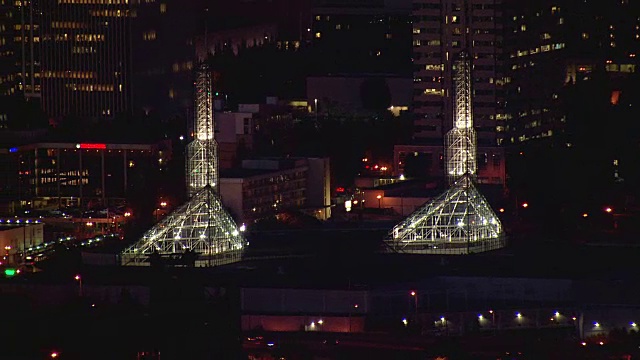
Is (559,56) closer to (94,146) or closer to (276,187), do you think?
(94,146)

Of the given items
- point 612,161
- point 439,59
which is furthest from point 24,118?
point 612,161

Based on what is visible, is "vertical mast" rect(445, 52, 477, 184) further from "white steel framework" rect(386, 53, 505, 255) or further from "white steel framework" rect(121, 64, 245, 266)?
"white steel framework" rect(121, 64, 245, 266)

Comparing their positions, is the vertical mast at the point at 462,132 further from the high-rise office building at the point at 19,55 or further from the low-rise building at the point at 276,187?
the high-rise office building at the point at 19,55

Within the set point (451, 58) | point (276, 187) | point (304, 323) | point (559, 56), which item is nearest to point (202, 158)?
point (304, 323)

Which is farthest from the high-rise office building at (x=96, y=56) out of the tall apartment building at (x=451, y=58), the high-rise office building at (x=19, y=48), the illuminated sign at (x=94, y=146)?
the tall apartment building at (x=451, y=58)

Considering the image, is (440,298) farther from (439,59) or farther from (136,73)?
(136,73)

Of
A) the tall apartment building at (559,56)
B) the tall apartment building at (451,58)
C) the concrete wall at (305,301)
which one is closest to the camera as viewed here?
the concrete wall at (305,301)

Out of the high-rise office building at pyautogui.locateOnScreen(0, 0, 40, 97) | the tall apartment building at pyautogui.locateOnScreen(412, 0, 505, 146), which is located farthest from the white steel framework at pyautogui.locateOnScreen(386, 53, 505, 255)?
the high-rise office building at pyautogui.locateOnScreen(0, 0, 40, 97)
